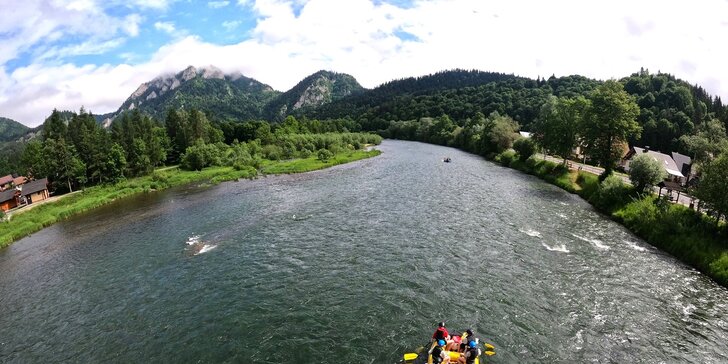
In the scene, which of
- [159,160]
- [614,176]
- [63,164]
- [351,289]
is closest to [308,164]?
[159,160]

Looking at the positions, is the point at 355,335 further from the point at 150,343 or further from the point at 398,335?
the point at 150,343

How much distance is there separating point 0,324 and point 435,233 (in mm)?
39191

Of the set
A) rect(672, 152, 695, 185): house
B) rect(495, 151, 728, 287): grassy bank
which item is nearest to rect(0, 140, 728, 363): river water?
rect(495, 151, 728, 287): grassy bank

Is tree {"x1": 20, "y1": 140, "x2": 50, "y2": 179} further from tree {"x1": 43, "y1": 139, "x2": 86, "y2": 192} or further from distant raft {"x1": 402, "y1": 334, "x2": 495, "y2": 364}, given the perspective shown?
distant raft {"x1": 402, "y1": 334, "x2": 495, "y2": 364}

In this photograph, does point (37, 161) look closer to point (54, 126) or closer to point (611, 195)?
point (54, 126)

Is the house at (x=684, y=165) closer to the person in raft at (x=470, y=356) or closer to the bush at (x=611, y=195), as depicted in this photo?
the bush at (x=611, y=195)

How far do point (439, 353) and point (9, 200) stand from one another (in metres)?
84.7

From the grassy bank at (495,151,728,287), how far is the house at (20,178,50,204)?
3916 inches

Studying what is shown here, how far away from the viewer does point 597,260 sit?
115 feet

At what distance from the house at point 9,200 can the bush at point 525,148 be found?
107434mm

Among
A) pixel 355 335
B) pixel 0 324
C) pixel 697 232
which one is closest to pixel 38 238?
pixel 0 324

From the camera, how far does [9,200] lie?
68812mm

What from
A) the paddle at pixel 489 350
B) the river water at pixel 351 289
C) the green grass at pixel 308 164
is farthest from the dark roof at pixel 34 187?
the paddle at pixel 489 350

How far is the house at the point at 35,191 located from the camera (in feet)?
235
